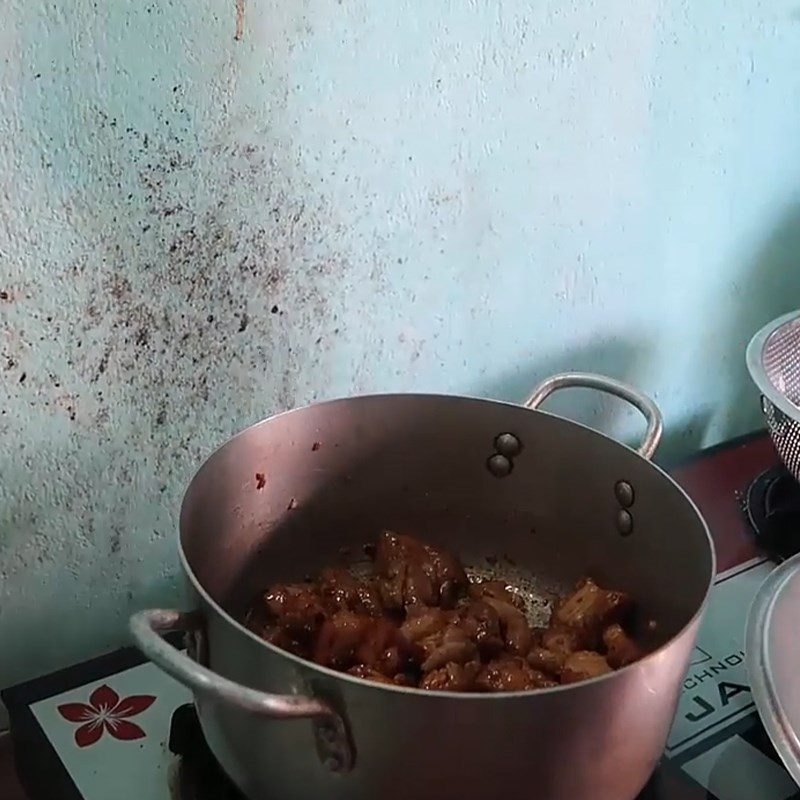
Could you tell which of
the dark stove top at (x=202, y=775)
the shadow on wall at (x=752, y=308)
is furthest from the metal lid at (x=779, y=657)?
the shadow on wall at (x=752, y=308)

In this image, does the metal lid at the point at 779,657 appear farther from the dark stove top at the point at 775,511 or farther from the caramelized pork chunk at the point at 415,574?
the caramelized pork chunk at the point at 415,574

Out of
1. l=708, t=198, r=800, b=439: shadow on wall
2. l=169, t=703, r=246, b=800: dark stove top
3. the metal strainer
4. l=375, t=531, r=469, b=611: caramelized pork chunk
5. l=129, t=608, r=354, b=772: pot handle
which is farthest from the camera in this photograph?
l=708, t=198, r=800, b=439: shadow on wall

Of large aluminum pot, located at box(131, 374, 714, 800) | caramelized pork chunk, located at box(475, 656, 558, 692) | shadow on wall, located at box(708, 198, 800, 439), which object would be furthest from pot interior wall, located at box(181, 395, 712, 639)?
shadow on wall, located at box(708, 198, 800, 439)

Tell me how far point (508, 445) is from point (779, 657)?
Result: 24 cm

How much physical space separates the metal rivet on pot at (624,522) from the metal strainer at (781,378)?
0.61 feet

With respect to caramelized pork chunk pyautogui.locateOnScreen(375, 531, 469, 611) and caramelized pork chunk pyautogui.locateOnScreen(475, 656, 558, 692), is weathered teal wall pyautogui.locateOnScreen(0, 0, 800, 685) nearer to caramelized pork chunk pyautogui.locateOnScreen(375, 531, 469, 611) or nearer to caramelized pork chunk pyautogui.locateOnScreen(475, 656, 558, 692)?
caramelized pork chunk pyautogui.locateOnScreen(375, 531, 469, 611)

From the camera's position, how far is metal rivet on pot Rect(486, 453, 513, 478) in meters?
0.85

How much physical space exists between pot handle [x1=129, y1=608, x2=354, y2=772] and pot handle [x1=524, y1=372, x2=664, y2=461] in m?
0.32

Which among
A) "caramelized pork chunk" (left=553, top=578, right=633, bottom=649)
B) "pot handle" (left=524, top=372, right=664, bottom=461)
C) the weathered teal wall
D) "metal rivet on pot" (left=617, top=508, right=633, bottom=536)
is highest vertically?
the weathered teal wall

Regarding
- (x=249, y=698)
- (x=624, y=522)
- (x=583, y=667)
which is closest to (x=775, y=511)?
(x=624, y=522)

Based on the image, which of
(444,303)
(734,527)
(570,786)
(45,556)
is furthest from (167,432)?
(734,527)

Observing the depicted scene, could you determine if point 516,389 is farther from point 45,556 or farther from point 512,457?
point 45,556

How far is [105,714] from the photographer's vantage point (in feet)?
2.47

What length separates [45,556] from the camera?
0.78 metres
